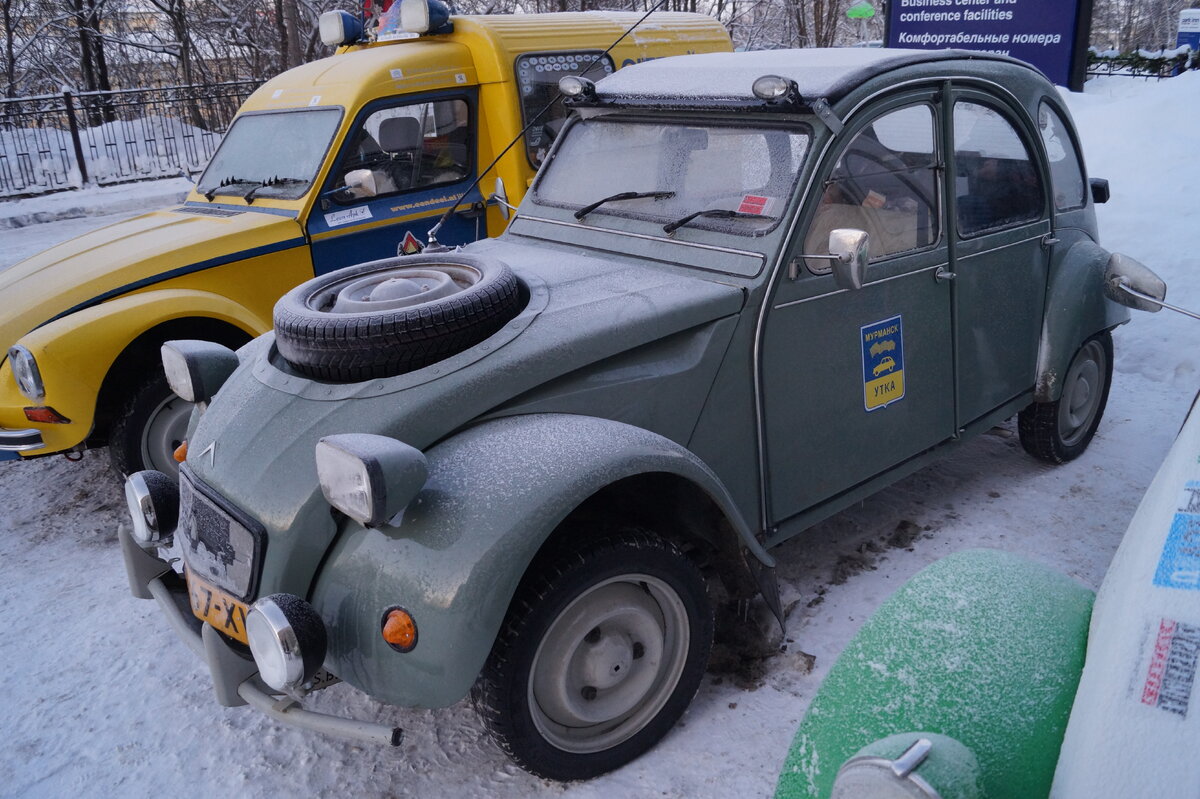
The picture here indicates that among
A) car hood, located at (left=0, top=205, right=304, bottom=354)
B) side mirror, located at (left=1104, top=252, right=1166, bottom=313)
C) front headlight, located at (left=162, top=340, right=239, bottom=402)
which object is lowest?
side mirror, located at (left=1104, top=252, right=1166, bottom=313)

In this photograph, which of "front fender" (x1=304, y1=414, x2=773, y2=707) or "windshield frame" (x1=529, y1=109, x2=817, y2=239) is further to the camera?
"windshield frame" (x1=529, y1=109, x2=817, y2=239)

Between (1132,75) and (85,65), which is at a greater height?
(85,65)

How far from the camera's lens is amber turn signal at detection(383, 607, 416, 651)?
7.50 feet

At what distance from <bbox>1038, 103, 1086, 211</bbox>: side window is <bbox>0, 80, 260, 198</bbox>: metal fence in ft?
47.8

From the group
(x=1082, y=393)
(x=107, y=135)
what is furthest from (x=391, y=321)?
(x=107, y=135)

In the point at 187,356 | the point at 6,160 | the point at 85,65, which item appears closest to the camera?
the point at 187,356

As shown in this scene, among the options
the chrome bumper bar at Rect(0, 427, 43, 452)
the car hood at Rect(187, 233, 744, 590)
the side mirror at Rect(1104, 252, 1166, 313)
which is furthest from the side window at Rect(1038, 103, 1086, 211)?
the chrome bumper bar at Rect(0, 427, 43, 452)

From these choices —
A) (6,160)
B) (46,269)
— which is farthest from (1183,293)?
(6,160)

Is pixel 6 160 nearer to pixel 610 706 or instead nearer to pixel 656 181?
pixel 656 181

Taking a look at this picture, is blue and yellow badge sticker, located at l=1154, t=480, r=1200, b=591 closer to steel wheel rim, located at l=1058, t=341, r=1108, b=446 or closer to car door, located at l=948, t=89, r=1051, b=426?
car door, located at l=948, t=89, r=1051, b=426

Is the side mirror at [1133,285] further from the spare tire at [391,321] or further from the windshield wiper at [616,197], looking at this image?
the spare tire at [391,321]

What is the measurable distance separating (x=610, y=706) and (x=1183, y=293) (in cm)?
570

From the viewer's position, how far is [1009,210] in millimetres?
4047

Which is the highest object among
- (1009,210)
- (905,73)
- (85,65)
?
(85,65)
